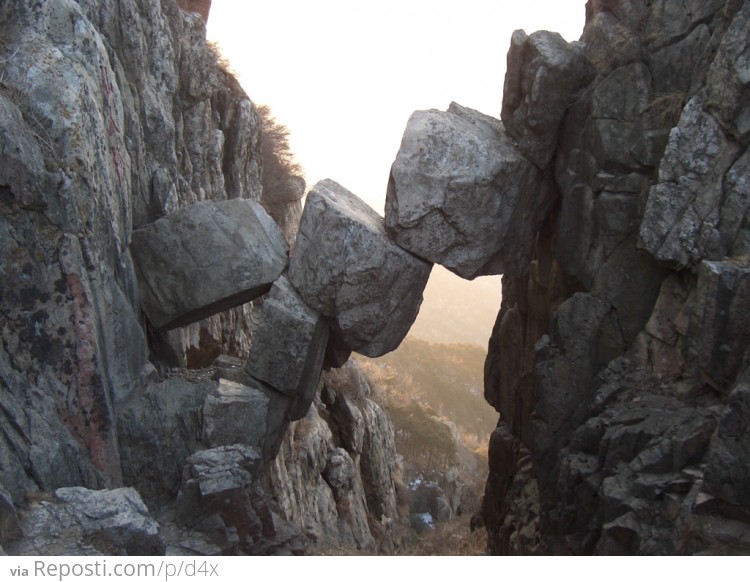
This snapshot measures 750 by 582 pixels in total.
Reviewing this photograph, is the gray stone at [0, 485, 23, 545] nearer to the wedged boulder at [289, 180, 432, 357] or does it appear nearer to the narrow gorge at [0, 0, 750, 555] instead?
the narrow gorge at [0, 0, 750, 555]

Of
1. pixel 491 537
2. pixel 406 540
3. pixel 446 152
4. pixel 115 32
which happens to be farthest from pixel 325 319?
pixel 406 540

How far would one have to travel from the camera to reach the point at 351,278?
47.3 ft

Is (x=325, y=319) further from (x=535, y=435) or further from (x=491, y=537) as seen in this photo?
(x=491, y=537)

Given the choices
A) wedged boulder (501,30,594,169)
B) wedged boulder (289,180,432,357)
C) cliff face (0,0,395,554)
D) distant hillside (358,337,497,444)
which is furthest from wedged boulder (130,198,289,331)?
distant hillside (358,337,497,444)

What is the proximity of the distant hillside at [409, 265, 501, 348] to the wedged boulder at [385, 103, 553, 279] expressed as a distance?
71354 mm

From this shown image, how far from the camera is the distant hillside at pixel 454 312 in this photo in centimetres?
8869

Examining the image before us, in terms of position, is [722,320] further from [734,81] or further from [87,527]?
[87,527]

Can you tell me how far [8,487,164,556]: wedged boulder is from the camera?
8867 millimetres

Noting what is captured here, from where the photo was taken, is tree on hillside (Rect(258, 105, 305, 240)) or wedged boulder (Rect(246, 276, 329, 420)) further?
tree on hillside (Rect(258, 105, 305, 240))

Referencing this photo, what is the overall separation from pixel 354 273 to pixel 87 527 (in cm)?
707

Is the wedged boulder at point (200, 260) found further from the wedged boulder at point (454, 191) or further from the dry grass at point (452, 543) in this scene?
the dry grass at point (452, 543)

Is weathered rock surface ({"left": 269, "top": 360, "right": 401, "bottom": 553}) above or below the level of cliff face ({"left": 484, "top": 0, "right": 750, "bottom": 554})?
below

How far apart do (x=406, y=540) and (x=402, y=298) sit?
1328cm

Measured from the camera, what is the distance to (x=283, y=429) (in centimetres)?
1545
